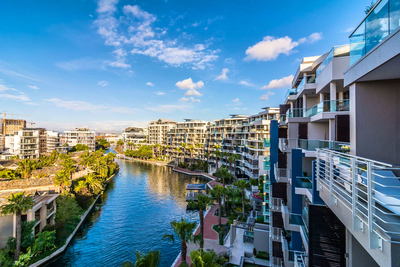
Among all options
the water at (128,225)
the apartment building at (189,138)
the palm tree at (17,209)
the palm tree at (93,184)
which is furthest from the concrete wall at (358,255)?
the apartment building at (189,138)

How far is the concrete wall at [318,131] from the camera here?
14.3m

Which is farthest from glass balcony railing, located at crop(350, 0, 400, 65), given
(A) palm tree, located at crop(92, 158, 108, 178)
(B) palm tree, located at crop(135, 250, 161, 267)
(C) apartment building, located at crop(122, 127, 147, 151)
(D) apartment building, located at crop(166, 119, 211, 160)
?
(C) apartment building, located at crop(122, 127, 147, 151)

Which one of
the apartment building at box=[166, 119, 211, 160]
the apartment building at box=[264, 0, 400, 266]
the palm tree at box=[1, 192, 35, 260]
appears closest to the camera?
the apartment building at box=[264, 0, 400, 266]

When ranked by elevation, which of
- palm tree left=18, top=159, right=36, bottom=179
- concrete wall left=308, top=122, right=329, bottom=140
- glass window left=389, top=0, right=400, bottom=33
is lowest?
palm tree left=18, top=159, right=36, bottom=179

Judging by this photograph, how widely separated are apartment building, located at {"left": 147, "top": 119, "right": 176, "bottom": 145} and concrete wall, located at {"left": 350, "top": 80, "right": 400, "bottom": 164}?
3575 inches

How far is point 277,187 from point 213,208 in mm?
19246

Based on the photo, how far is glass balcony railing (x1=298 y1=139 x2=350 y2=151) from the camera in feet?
30.2

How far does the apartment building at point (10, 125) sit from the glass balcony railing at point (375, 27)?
183052 millimetres

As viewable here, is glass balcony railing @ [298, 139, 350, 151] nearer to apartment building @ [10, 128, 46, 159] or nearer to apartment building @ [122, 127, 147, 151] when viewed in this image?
apartment building @ [10, 128, 46, 159]

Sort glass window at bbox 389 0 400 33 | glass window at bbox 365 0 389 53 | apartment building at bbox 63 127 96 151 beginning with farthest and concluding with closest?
apartment building at bbox 63 127 96 151
glass window at bbox 365 0 389 53
glass window at bbox 389 0 400 33

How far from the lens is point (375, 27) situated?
596 cm

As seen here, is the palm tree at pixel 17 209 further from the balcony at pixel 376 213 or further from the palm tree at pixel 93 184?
the balcony at pixel 376 213

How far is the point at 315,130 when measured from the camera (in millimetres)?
14562

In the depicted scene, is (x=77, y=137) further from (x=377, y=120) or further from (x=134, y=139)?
(x=377, y=120)
